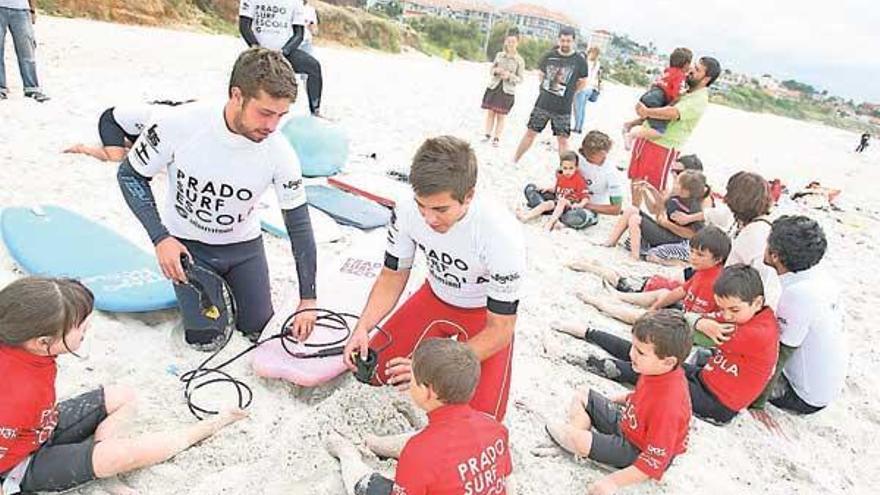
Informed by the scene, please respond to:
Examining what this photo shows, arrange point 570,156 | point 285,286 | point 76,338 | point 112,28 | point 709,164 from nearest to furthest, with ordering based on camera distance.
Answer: point 76,338 < point 285,286 < point 570,156 < point 709,164 < point 112,28

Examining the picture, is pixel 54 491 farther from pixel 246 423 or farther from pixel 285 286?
pixel 285 286

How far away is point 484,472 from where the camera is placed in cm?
178

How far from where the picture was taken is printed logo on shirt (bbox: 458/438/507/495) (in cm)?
174

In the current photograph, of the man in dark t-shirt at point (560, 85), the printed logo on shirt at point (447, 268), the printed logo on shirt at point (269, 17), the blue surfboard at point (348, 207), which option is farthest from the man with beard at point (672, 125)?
the printed logo on shirt at point (447, 268)

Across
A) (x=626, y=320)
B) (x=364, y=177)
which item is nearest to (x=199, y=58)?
(x=364, y=177)

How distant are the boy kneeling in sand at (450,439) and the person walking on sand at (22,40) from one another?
5.26 metres

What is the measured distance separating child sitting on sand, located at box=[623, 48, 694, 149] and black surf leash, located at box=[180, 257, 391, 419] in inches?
131

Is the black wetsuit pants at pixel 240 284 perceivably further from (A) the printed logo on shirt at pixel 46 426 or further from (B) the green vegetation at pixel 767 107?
(B) the green vegetation at pixel 767 107

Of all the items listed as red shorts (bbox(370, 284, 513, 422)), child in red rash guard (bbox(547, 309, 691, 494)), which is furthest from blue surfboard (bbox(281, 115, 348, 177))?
child in red rash guard (bbox(547, 309, 691, 494))

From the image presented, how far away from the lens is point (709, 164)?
9781mm

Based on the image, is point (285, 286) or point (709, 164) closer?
point (285, 286)

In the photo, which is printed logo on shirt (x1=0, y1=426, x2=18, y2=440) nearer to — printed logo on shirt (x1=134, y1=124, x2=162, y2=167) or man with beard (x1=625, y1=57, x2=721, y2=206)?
printed logo on shirt (x1=134, y1=124, x2=162, y2=167)

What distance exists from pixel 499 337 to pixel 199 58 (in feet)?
29.6

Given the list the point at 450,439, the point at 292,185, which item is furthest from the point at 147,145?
the point at 450,439
